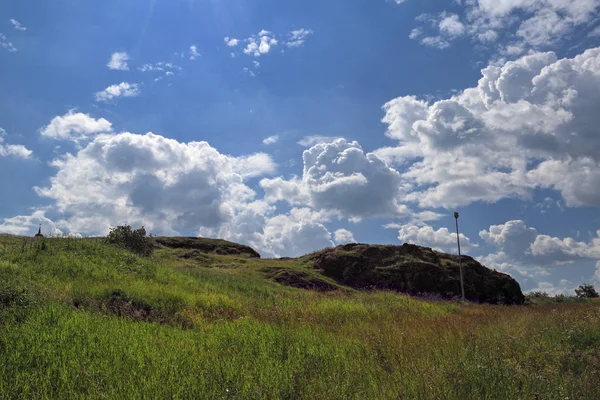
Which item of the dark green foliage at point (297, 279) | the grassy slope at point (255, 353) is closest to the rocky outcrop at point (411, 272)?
the dark green foliage at point (297, 279)

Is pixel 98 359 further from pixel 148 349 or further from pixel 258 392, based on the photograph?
pixel 258 392

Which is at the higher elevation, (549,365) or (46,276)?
(46,276)

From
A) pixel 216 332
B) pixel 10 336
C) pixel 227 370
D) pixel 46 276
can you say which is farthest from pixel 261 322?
pixel 46 276

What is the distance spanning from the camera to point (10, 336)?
805cm

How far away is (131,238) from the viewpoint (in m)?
35.6

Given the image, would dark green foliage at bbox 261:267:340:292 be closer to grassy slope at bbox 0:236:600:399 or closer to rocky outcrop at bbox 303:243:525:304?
rocky outcrop at bbox 303:243:525:304

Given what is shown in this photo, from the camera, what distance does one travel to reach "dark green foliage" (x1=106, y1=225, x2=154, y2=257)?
35.1 m

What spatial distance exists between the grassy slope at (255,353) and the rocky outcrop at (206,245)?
47.5 m

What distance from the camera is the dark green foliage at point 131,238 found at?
35094 mm

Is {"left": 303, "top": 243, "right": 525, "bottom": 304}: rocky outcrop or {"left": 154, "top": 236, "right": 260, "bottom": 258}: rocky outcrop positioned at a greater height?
{"left": 154, "top": 236, "right": 260, "bottom": 258}: rocky outcrop

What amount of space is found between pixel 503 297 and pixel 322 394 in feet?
168

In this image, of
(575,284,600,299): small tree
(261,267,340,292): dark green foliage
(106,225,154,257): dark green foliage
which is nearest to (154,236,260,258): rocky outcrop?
(261,267,340,292): dark green foliage

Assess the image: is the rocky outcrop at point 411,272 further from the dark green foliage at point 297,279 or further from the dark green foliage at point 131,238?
the dark green foliage at point 131,238

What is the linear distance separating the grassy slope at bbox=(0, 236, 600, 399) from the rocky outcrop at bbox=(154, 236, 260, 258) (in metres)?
47.5
